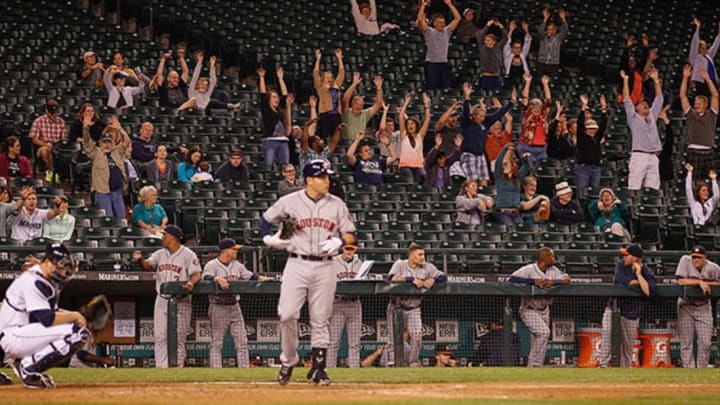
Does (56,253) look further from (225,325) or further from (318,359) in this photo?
(225,325)

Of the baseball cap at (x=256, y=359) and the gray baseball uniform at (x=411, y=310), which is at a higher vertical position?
the gray baseball uniform at (x=411, y=310)

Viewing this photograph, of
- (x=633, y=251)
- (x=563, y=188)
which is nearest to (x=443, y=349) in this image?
(x=633, y=251)

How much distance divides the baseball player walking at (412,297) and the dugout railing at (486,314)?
9 centimetres

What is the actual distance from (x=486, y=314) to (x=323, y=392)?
6074 mm

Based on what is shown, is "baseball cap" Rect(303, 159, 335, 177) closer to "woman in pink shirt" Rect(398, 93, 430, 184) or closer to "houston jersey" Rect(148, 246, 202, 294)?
"houston jersey" Rect(148, 246, 202, 294)

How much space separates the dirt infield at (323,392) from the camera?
1016 centimetres

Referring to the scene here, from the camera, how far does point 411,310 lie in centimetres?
1634

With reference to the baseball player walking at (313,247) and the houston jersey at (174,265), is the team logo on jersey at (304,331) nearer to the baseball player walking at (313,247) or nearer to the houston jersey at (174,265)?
the houston jersey at (174,265)

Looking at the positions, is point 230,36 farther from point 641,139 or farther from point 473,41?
point 641,139

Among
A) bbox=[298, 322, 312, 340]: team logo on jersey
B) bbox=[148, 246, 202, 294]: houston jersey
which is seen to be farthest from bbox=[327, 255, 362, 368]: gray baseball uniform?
bbox=[148, 246, 202, 294]: houston jersey

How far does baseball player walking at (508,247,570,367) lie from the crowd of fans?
10.2ft

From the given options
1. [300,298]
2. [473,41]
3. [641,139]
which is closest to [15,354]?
[300,298]

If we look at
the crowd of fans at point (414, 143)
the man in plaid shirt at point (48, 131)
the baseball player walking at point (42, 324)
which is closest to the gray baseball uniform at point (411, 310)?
the crowd of fans at point (414, 143)

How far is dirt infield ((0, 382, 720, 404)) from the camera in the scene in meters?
10.2
